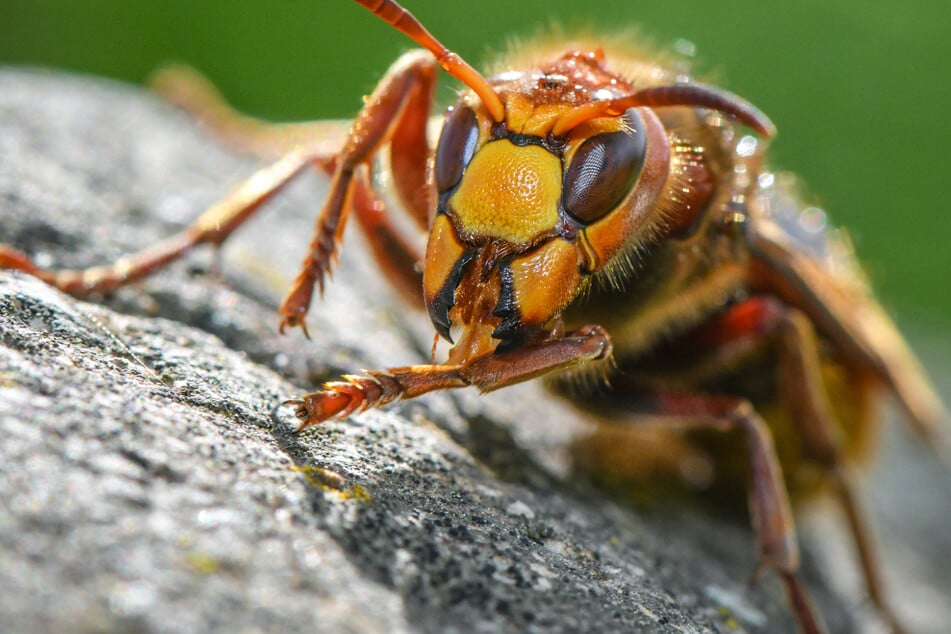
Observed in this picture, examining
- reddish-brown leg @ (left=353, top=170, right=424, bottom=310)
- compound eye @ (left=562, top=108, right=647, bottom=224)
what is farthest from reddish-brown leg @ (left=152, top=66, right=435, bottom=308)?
compound eye @ (left=562, top=108, right=647, bottom=224)

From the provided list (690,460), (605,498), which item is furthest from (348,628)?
(690,460)

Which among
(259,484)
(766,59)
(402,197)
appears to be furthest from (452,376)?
(766,59)

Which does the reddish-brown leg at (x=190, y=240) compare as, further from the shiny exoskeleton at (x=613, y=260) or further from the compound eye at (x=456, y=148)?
the compound eye at (x=456, y=148)

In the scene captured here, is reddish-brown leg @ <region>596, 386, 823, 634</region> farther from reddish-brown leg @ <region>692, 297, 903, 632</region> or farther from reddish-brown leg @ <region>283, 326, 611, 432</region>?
reddish-brown leg @ <region>283, 326, 611, 432</region>

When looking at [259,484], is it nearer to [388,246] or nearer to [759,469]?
[388,246]

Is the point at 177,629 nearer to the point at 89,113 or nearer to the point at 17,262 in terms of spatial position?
the point at 17,262

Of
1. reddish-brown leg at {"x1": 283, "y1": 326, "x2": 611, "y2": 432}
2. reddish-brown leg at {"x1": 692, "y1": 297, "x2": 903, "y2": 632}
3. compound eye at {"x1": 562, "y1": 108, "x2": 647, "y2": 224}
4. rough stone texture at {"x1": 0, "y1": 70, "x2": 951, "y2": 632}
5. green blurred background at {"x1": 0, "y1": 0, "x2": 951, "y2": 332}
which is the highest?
green blurred background at {"x1": 0, "y1": 0, "x2": 951, "y2": 332}
